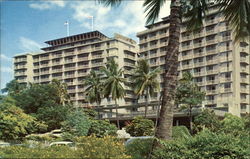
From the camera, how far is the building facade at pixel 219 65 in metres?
64.5

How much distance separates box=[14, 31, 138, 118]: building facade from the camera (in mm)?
83688

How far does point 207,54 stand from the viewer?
226ft

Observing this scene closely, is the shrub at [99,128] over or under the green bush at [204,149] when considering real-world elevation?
under

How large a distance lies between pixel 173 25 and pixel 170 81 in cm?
208

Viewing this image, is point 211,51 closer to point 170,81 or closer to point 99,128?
point 99,128

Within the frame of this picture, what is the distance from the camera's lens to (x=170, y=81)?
39.2 ft

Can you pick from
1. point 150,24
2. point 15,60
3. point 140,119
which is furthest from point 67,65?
point 150,24

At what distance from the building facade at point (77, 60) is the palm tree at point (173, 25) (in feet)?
222

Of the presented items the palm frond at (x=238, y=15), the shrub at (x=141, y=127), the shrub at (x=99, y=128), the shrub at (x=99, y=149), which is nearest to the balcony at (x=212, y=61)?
the shrub at (x=141, y=127)

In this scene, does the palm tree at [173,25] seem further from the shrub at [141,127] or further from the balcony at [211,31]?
the balcony at [211,31]

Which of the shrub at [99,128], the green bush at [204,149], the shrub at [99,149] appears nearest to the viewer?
the shrub at [99,149]

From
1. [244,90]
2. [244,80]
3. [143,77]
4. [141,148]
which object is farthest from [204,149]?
[244,80]

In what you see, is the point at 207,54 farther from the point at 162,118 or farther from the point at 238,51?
the point at 162,118

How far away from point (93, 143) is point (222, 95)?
59383mm
